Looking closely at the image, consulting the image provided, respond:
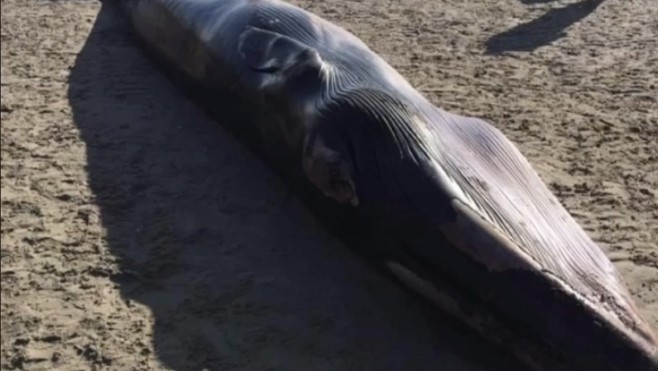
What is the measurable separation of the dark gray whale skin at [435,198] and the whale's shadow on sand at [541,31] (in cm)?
253

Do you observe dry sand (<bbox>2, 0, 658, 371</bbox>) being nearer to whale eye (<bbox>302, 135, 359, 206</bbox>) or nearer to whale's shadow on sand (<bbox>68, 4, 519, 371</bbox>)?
whale's shadow on sand (<bbox>68, 4, 519, 371</bbox>)

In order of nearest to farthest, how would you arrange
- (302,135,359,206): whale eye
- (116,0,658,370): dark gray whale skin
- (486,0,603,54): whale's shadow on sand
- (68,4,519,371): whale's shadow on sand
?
(116,0,658,370): dark gray whale skin
(68,4,519,371): whale's shadow on sand
(302,135,359,206): whale eye
(486,0,603,54): whale's shadow on sand

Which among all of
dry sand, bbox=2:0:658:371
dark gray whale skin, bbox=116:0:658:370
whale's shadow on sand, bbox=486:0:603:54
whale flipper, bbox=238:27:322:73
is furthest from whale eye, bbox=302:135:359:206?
whale's shadow on sand, bbox=486:0:603:54

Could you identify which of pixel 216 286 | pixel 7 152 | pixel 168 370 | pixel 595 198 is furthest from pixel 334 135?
pixel 7 152

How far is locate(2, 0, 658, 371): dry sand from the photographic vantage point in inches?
191

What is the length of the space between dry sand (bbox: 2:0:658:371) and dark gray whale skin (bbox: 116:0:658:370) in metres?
0.36

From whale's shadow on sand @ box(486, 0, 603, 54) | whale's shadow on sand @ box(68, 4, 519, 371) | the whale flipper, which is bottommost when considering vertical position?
whale's shadow on sand @ box(486, 0, 603, 54)

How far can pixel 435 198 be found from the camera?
455 cm

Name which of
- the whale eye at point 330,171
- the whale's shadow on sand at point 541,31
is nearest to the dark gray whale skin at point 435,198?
the whale eye at point 330,171

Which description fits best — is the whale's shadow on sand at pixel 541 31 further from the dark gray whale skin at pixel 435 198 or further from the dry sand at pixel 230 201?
the dark gray whale skin at pixel 435 198

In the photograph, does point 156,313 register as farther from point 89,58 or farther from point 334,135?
point 89,58

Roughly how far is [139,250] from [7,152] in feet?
5.33

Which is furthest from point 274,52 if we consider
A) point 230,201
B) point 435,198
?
point 435,198

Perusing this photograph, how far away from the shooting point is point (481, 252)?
428cm
